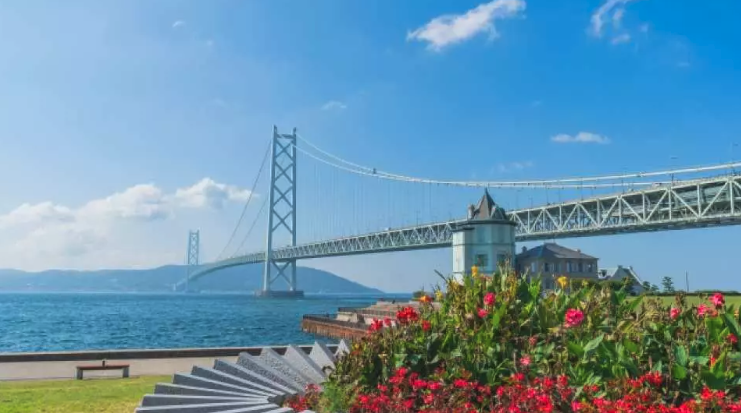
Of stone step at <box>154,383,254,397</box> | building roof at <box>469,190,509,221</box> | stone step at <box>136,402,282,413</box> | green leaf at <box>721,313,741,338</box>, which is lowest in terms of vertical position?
stone step at <box>136,402,282,413</box>

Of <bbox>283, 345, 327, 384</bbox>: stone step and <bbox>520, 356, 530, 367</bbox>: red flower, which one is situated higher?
<bbox>520, 356, 530, 367</bbox>: red flower

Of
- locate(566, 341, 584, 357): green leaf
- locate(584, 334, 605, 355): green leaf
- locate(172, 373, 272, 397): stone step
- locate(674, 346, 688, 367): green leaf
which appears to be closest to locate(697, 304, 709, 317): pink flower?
locate(674, 346, 688, 367): green leaf

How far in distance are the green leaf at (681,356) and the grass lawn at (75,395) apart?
585 centimetres

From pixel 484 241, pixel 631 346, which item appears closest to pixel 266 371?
pixel 631 346

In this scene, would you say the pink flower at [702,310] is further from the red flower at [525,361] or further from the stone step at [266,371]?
the stone step at [266,371]

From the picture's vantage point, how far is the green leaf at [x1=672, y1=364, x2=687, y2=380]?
5242mm

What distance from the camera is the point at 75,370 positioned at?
12156mm

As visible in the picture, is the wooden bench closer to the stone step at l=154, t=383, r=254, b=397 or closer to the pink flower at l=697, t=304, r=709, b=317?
the stone step at l=154, t=383, r=254, b=397

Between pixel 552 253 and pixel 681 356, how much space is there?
4624cm

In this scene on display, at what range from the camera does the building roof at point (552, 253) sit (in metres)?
49.9

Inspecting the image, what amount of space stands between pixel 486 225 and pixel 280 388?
2619 centimetres

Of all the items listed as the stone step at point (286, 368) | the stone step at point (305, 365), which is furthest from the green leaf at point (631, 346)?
the stone step at point (286, 368)

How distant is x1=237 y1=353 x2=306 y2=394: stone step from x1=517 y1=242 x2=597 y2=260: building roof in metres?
43.1

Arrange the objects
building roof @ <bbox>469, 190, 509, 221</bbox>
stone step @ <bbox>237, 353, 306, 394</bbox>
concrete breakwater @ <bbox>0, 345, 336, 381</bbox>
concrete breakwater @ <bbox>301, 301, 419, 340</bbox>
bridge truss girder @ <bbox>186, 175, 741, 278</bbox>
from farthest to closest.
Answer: bridge truss girder @ <bbox>186, 175, 741, 278</bbox> < concrete breakwater @ <bbox>301, 301, 419, 340</bbox> < building roof @ <bbox>469, 190, 509, 221</bbox> < concrete breakwater @ <bbox>0, 345, 336, 381</bbox> < stone step @ <bbox>237, 353, 306, 394</bbox>
